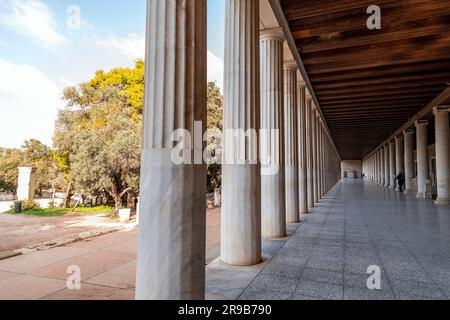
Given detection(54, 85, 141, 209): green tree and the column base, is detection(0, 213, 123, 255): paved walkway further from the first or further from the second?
the column base

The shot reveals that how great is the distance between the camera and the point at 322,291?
518 cm

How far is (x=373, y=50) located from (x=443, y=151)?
1285 centimetres

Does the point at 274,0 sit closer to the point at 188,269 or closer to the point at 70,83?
the point at 188,269

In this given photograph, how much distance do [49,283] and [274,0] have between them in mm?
10198

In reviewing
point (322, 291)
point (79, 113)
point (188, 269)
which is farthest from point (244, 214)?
point (79, 113)

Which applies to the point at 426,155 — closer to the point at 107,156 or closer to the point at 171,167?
the point at 107,156

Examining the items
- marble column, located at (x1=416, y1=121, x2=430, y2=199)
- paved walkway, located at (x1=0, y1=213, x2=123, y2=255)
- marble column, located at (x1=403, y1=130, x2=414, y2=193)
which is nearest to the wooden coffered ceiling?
marble column, located at (x1=416, y1=121, x2=430, y2=199)

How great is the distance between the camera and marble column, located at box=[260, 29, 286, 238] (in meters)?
9.72

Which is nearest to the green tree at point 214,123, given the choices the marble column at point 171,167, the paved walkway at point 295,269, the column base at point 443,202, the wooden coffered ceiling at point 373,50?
the wooden coffered ceiling at point 373,50

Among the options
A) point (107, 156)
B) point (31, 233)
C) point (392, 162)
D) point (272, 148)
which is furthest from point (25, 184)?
point (392, 162)

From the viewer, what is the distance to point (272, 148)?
9.65m

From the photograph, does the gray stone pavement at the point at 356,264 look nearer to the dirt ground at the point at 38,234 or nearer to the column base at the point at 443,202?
the dirt ground at the point at 38,234

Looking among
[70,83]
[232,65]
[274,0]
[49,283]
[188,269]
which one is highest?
[70,83]

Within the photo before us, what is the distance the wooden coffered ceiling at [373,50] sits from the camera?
34.8 ft
